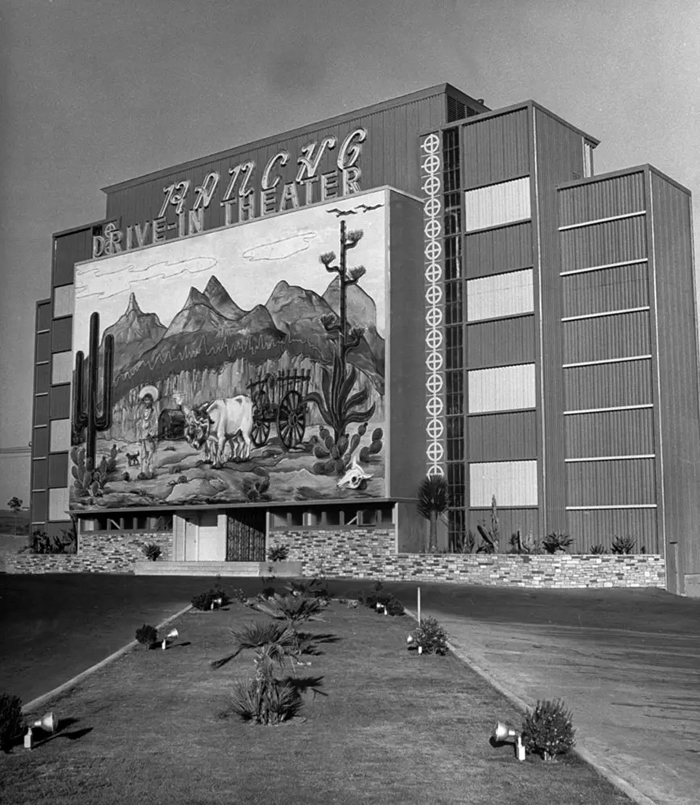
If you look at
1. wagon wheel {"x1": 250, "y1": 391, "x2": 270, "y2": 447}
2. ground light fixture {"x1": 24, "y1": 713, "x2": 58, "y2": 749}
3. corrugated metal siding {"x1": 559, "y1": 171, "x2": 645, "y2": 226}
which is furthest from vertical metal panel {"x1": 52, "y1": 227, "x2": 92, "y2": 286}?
ground light fixture {"x1": 24, "y1": 713, "x2": 58, "y2": 749}

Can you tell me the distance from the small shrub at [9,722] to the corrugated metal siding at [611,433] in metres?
38.0

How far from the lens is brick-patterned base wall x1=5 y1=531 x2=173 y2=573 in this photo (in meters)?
63.8

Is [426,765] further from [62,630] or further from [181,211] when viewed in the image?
[181,211]

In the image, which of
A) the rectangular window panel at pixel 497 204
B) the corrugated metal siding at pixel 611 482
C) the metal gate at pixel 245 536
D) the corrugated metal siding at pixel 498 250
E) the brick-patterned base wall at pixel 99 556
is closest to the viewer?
the corrugated metal siding at pixel 611 482

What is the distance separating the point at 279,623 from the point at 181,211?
43819 millimetres

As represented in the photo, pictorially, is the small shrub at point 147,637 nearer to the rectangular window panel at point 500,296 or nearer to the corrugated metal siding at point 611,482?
the corrugated metal siding at point 611,482

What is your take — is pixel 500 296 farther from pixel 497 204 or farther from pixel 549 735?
pixel 549 735

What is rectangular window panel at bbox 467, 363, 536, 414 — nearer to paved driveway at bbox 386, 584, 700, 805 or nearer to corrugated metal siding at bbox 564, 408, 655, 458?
corrugated metal siding at bbox 564, 408, 655, 458

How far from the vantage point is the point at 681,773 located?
14484mm

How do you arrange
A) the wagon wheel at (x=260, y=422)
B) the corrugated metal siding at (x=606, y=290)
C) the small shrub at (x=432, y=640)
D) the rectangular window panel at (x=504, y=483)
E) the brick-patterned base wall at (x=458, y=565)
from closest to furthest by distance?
the small shrub at (x=432, y=640) < the brick-patterned base wall at (x=458, y=565) < the corrugated metal siding at (x=606, y=290) < the rectangular window panel at (x=504, y=483) < the wagon wheel at (x=260, y=422)

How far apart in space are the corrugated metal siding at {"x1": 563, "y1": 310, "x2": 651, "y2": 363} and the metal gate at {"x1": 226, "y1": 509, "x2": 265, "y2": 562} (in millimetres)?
20819

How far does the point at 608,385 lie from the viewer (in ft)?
166

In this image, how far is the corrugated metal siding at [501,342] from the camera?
52250 millimetres

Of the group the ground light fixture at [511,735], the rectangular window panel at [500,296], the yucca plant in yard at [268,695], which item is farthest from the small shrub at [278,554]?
the ground light fixture at [511,735]
